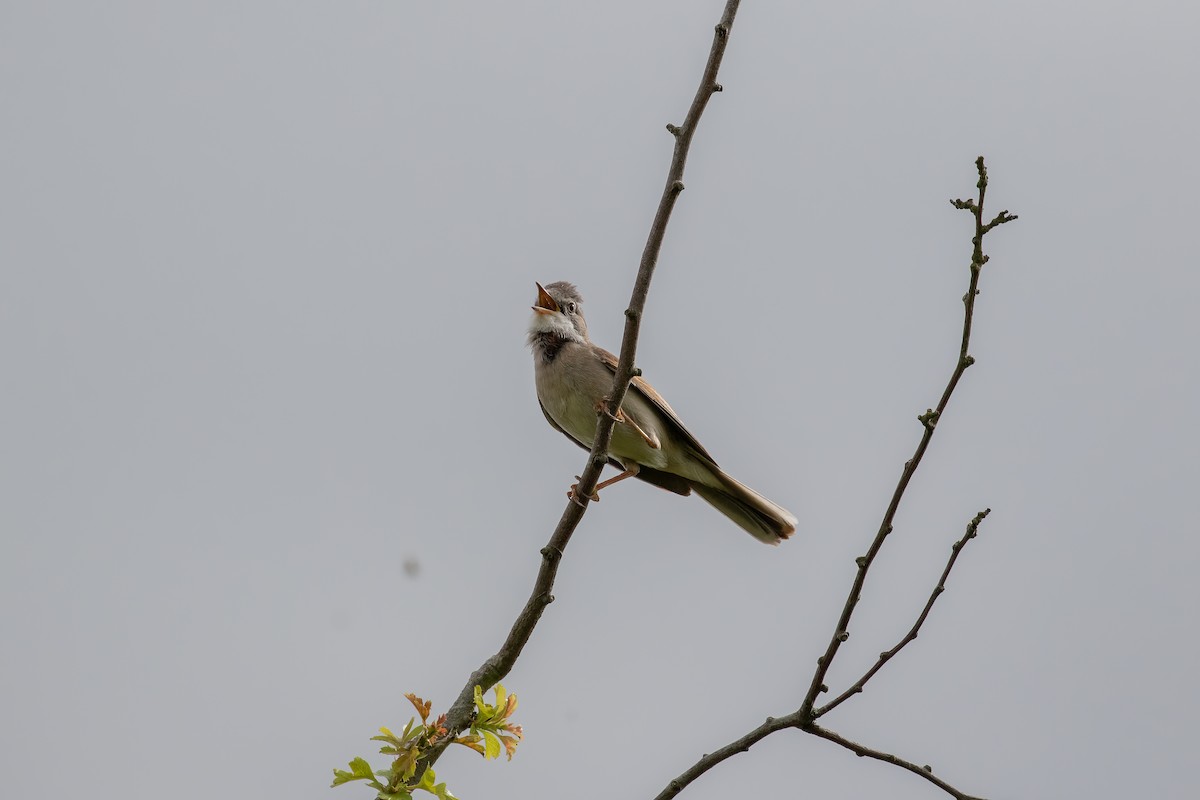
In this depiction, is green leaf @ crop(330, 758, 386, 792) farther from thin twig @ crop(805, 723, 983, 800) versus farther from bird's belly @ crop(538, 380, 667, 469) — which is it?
bird's belly @ crop(538, 380, 667, 469)

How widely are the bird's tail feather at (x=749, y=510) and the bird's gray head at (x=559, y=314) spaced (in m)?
1.60

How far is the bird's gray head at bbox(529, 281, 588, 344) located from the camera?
9.46m

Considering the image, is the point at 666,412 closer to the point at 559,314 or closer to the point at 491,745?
the point at 559,314

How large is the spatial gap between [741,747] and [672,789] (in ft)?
1.07

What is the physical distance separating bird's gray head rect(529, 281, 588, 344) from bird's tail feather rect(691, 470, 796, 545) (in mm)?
1600

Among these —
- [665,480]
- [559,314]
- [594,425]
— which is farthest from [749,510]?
[559,314]

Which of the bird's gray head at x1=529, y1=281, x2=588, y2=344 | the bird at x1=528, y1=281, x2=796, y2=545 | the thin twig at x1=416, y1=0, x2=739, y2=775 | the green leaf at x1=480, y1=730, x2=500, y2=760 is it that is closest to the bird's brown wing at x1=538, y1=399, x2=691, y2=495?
the bird at x1=528, y1=281, x2=796, y2=545

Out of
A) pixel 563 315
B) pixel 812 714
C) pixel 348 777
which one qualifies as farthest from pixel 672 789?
pixel 563 315

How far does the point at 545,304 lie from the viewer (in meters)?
9.63

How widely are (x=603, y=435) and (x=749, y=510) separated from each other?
4070 millimetres

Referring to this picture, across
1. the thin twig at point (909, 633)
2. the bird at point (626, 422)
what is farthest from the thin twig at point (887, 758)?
the bird at point (626, 422)

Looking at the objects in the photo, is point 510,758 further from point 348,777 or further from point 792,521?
point 792,521

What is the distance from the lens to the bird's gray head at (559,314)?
946 centimetres

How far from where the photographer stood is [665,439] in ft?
30.2
